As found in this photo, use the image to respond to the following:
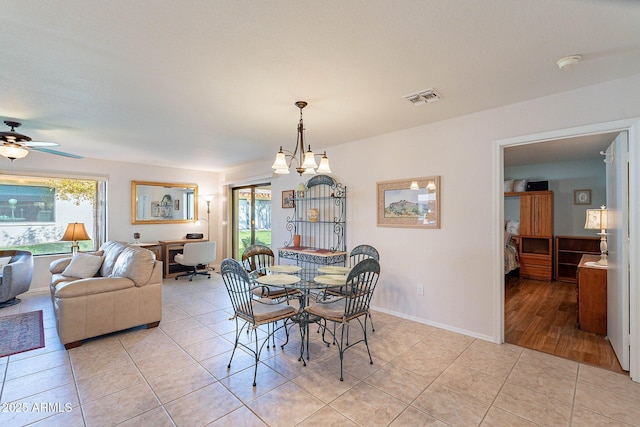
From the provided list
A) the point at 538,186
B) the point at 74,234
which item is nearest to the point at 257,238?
the point at 74,234

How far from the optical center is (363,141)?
4.23 meters

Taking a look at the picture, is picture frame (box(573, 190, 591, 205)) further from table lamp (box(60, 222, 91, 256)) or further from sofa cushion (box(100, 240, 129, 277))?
table lamp (box(60, 222, 91, 256))

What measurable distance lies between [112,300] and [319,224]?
2919 mm

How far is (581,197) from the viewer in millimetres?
5836

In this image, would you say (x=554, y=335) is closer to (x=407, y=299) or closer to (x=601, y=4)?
(x=407, y=299)

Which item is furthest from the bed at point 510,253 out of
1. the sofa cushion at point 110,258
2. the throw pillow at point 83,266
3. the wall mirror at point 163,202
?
the throw pillow at point 83,266

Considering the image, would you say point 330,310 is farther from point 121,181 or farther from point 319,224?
point 121,181

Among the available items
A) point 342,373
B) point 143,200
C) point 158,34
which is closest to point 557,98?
point 342,373

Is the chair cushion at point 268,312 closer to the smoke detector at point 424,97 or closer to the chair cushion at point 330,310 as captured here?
the chair cushion at point 330,310

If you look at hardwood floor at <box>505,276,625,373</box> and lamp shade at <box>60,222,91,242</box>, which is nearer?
hardwood floor at <box>505,276,625,373</box>

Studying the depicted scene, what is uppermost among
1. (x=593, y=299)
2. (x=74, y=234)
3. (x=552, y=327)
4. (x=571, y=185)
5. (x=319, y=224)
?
(x=571, y=185)

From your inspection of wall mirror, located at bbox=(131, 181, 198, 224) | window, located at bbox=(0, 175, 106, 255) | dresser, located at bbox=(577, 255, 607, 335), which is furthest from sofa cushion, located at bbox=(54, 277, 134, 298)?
dresser, located at bbox=(577, 255, 607, 335)

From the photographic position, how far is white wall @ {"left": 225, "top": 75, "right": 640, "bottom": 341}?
268 cm

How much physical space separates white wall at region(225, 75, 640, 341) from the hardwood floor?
0.53 metres
